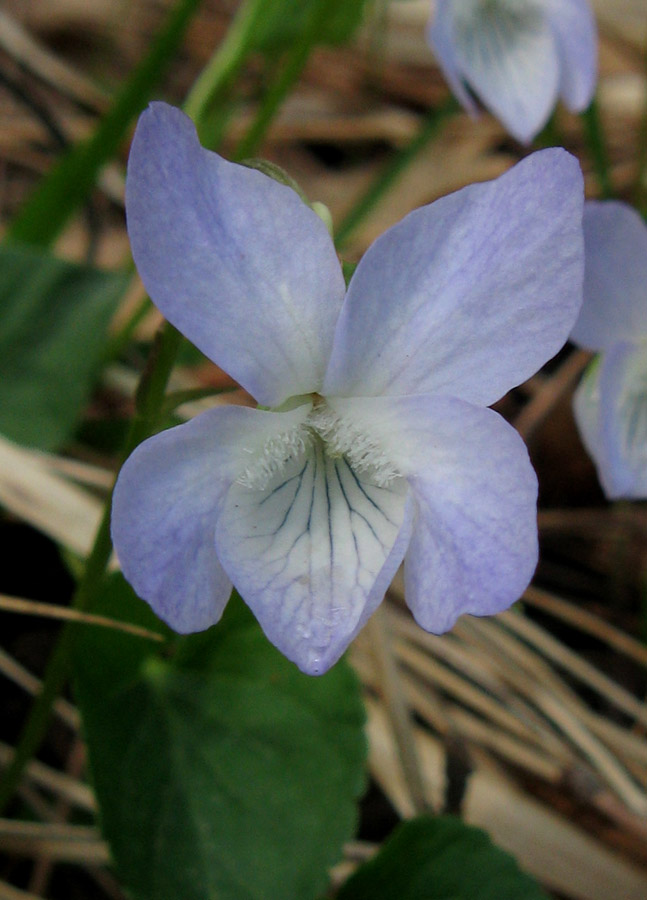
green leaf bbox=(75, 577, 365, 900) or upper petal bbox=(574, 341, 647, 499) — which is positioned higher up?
upper petal bbox=(574, 341, 647, 499)

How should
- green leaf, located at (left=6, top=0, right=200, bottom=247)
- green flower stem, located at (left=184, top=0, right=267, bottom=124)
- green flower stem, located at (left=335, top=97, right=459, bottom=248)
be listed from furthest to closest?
green flower stem, located at (left=335, top=97, right=459, bottom=248) < green leaf, located at (left=6, top=0, right=200, bottom=247) < green flower stem, located at (left=184, top=0, right=267, bottom=124)

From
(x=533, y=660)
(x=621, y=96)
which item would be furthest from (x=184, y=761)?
(x=621, y=96)

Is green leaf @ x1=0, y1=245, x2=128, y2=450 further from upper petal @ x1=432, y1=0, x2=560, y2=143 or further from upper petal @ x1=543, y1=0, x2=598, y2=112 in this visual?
upper petal @ x1=543, y1=0, x2=598, y2=112

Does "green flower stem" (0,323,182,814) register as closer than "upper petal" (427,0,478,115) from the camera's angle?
Yes

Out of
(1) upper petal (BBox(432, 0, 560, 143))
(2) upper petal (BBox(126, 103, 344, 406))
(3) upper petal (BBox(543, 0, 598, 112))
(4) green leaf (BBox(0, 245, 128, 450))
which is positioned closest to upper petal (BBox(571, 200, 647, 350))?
(1) upper petal (BBox(432, 0, 560, 143))

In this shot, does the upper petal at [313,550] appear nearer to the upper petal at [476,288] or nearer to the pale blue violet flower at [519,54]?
the upper petal at [476,288]

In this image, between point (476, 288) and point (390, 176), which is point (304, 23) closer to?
Result: point (390, 176)

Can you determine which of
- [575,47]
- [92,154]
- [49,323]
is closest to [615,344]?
[575,47]

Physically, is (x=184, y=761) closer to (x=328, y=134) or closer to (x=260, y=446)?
(x=260, y=446)
